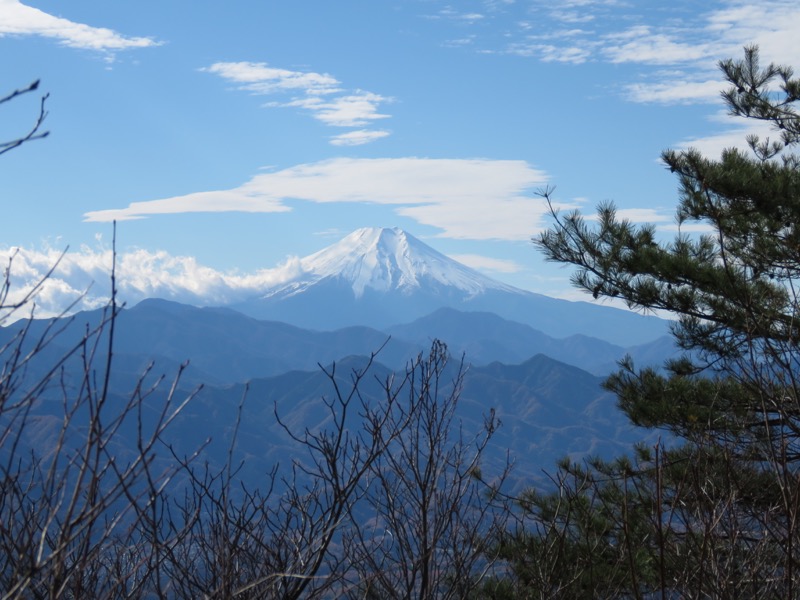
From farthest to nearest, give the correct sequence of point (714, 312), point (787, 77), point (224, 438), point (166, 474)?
point (224, 438) → point (714, 312) → point (787, 77) → point (166, 474)

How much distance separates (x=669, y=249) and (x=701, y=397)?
1.70 meters

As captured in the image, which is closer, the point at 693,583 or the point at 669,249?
the point at 693,583

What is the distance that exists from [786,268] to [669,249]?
4.21 feet

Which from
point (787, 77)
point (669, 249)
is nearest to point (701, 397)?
point (669, 249)

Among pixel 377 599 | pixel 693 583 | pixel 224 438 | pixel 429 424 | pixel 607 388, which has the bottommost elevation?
pixel 224 438

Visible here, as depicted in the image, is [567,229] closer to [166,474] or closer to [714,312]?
[714,312]

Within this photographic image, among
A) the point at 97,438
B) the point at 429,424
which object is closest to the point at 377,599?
the point at 429,424

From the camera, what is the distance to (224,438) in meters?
198

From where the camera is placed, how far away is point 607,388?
1076 centimetres

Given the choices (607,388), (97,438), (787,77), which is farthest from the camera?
(607,388)

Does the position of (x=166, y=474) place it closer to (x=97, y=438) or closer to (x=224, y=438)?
(x=97, y=438)

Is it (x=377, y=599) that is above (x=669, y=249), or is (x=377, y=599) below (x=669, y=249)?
below

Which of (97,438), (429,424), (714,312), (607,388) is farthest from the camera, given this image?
(607,388)

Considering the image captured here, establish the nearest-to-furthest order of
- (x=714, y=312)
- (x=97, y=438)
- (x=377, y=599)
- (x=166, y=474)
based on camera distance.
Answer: (x=97, y=438), (x=166, y=474), (x=377, y=599), (x=714, y=312)
